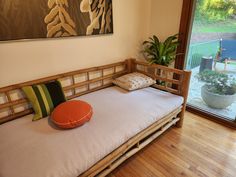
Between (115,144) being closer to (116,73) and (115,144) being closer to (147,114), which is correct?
(147,114)

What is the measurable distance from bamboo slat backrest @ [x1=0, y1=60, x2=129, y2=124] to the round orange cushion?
381mm

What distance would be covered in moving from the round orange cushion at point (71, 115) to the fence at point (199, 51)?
5.74 feet

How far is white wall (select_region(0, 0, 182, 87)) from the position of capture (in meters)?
1.61

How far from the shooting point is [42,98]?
1.64 meters

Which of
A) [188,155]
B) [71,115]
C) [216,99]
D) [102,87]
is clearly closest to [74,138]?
[71,115]

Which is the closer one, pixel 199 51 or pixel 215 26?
pixel 215 26

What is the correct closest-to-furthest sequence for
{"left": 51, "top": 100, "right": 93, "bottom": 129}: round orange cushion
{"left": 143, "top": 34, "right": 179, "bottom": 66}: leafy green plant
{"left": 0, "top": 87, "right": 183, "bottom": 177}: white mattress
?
{"left": 0, "top": 87, "right": 183, "bottom": 177}: white mattress → {"left": 51, "top": 100, "right": 93, "bottom": 129}: round orange cushion → {"left": 143, "top": 34, "right": 179, "bottom": 66}: leafy green plant

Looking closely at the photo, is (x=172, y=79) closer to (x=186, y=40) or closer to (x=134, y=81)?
(x=134, y=81)

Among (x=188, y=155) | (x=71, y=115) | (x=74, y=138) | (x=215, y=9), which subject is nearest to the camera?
(x=74, y=138)

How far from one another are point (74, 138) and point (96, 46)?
1239 mm

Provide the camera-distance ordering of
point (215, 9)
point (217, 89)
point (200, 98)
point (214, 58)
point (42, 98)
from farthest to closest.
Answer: point (200, 98)
point (217, 89)
point (214, 58)
point (215, 9)
point (42, 98)

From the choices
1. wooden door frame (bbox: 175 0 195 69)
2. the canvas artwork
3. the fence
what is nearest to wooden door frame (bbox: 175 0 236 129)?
wooden door frame (bbox: 175 0 195 69)

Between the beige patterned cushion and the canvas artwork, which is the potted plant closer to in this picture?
the beige patterned cushion

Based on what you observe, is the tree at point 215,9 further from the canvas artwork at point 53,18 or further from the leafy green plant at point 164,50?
the canvas artwork at point 53,18
